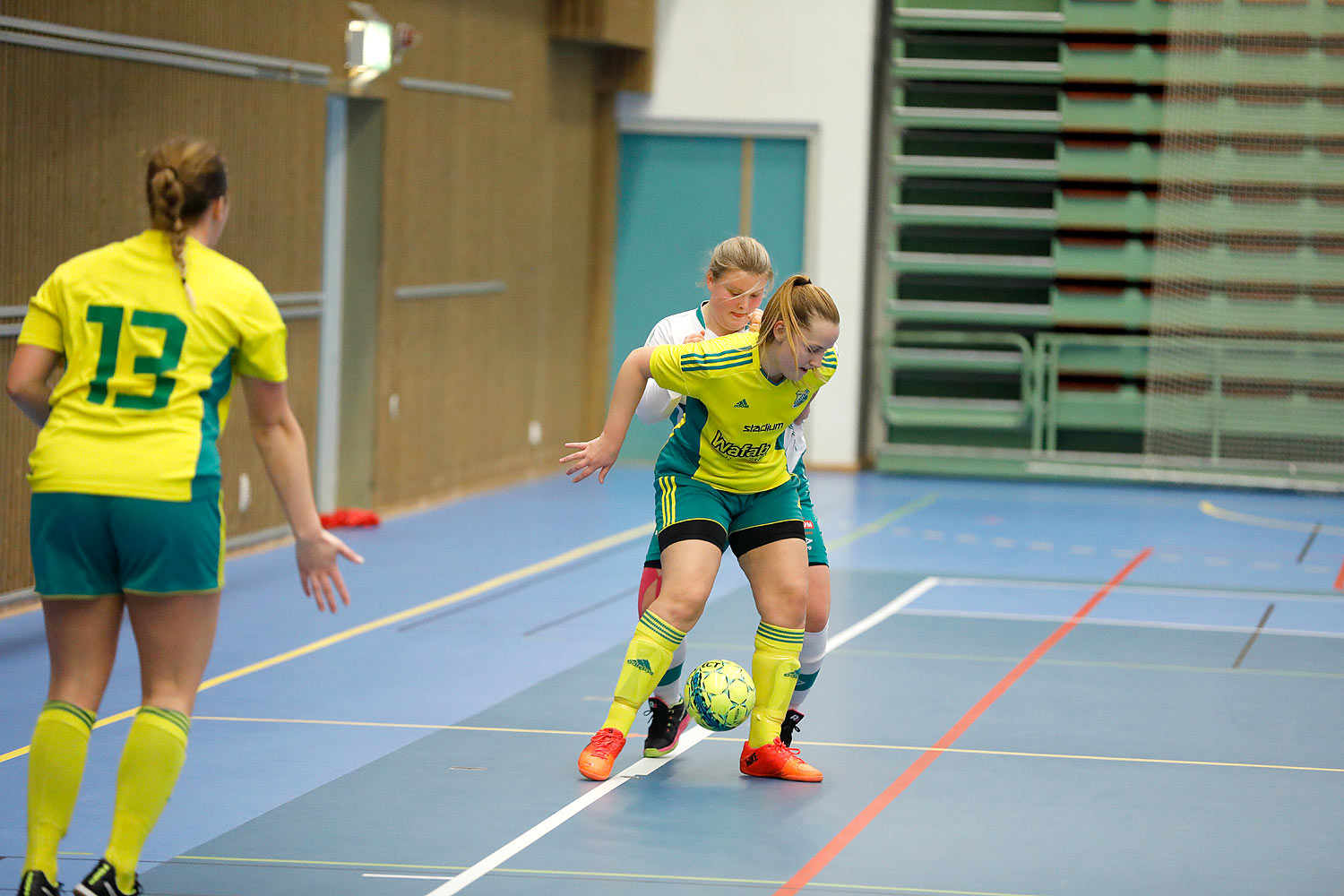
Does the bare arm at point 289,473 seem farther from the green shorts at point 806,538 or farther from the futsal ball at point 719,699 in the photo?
the green shorts at point 806,538

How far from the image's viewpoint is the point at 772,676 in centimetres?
499

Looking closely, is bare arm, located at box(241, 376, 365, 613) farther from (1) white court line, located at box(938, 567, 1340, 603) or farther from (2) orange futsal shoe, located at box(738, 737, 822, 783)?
(1) white court line, located at box(938, 567, 1340, 603)

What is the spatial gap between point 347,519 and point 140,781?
277 inches

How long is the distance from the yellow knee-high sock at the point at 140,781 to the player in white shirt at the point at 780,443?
6.23 ft

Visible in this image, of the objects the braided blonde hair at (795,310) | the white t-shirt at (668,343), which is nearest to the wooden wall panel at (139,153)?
the white t-shirt at (668,343)

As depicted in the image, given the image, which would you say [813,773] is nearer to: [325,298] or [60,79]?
[60,79]

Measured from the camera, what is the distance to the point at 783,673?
197 inches

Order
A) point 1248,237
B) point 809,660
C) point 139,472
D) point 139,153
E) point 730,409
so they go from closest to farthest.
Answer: point 139,472 → point 730,409 → point 809,660 → point 139,153 → point 1248,237

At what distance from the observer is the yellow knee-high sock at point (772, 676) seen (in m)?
4.98

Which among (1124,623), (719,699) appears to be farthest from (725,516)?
(1124,623)

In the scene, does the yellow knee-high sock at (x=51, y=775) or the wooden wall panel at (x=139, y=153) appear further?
the wooden wall panel at (x=139, y=153)

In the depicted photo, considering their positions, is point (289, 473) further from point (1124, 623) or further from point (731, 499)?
point (1124, 623)

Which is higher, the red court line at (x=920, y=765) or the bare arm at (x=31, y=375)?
the bare arm at (x=31, y=375)

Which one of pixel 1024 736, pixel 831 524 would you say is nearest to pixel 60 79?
pixel 1024 736
